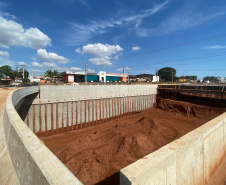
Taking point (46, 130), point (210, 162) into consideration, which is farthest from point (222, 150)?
point (46, 130)

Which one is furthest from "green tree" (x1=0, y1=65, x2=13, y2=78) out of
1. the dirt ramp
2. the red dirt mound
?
the dirt ramp

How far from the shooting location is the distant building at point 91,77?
174 feet

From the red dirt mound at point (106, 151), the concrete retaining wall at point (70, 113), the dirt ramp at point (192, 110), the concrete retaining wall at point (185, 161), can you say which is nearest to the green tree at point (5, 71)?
the concrete retaining wall at point (70, 113)

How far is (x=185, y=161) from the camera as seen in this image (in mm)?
3867

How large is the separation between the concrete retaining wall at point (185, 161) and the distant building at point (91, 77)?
51.9 metres

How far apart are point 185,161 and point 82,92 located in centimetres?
1474

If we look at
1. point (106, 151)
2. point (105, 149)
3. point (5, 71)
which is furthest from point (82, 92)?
point (5, 71)

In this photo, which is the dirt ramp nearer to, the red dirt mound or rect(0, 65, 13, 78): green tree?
the red dirt mound

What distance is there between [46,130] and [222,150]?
51.3 ft

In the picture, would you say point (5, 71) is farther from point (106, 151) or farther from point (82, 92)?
point (106, 151)

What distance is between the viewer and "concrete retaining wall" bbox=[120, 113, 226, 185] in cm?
260

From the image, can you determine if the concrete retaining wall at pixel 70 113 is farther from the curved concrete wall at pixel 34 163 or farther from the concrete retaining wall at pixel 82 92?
the curved concrete wall at pixel 34 163

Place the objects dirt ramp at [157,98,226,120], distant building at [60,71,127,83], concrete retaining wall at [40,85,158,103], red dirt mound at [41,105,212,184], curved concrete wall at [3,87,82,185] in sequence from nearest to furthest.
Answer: curved concrete wall at [3,87,82,185] → red dirt mound at [41,105,212,184] → concrete retaining wall at [40,85,158,103] → dirt ramp at [157,98,226,120] → distant building at [60,71,127,83]

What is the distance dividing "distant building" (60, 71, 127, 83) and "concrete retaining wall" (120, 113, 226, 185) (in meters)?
51.9
